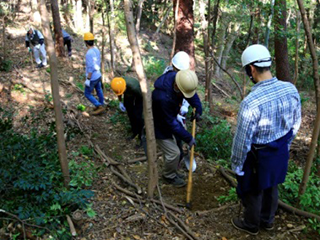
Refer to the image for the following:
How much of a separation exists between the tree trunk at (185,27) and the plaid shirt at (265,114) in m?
6.56

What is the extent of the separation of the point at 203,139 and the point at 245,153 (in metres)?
3.52

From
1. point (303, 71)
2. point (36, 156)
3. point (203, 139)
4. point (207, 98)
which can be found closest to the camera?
point (36, 156)

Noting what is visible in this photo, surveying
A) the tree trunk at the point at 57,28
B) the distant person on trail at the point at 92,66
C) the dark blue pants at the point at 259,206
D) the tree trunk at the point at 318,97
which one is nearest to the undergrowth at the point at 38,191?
the dark blue pants at the point at 259,206

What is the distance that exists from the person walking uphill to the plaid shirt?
107cm

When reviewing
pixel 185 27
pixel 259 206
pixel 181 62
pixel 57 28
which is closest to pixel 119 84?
pixel 181 62

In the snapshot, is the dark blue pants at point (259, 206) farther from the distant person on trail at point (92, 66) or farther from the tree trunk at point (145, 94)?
the distant person on trail at point (92, 66)

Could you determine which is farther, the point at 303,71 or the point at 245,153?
the point at 303,71

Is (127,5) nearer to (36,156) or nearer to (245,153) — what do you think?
(245,153)

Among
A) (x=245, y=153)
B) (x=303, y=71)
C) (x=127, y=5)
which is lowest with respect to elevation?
(x=303, y=71)

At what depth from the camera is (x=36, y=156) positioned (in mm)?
4020

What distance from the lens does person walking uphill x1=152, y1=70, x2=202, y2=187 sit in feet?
12.1

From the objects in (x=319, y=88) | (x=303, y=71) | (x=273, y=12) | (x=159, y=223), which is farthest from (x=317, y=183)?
(x=303, y=71)

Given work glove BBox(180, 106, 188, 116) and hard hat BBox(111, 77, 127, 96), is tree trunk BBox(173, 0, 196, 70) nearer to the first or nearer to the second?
hard hat BBox(111, 77, 127, 96)

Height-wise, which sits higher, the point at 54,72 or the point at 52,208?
the point at 54,72
